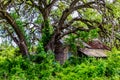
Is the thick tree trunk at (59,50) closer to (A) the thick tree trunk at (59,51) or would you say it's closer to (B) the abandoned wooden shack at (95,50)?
(A) the thick tree trunk at (59,51)

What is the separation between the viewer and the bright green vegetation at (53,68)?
45.4 ft

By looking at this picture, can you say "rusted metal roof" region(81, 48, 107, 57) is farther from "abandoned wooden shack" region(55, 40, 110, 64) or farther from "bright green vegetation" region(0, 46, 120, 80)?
"bright green vegetation" region(0, 46, 120, 80)

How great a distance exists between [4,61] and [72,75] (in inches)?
177

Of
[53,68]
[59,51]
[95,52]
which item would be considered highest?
[95,52]

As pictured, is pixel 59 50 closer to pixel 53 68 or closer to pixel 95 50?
pixel 53 68

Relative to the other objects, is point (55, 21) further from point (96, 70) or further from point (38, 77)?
point (96, 70)

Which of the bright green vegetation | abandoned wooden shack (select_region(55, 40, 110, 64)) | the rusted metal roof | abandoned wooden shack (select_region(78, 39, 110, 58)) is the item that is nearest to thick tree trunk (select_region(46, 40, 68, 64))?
abandoned wooden shack (select_region(55, 40, 110, 64))

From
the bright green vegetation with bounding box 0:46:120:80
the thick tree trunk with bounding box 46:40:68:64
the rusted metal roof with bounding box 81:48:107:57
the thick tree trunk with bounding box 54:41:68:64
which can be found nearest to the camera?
the bright green vegetation with bounding box 0:46:120:80

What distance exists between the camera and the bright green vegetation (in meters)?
13.8

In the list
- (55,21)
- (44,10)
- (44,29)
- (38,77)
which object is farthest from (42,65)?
(55,21)

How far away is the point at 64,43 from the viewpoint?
63.1ft

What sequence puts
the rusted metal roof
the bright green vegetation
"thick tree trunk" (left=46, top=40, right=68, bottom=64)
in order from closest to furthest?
the bright green vegetation
"thick tree trunk" (left=46, top=40, right=68, bottom=64)
the rusted metal roof

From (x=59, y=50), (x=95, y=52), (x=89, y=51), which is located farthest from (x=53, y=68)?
(x=95, y=52)

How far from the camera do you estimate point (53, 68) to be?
1656 cm
